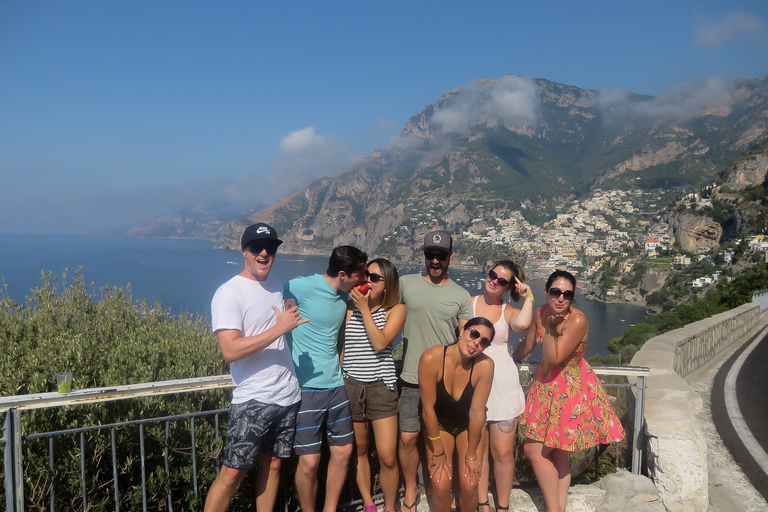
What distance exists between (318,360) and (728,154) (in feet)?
707

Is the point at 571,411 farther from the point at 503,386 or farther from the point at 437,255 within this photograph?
the point at 437,255

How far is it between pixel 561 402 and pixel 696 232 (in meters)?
109

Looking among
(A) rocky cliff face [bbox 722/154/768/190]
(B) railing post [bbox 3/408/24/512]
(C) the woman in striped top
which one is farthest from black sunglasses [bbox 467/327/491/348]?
(A) rocky cliff face [bbox 722/154/768/190]

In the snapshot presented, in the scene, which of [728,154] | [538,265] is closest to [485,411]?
[538,265]

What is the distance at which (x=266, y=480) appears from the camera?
8.42 ft

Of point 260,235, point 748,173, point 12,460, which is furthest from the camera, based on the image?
point 748,173

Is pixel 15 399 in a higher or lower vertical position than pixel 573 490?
higher

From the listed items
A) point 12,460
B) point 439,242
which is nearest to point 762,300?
point 439,242

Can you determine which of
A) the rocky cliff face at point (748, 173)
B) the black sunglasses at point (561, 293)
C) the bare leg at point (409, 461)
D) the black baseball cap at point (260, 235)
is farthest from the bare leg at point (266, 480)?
the rocky cliff face at point (748, 173)

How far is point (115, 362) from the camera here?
3396 millimetres

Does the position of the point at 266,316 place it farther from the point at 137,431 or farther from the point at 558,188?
the point at 558,188

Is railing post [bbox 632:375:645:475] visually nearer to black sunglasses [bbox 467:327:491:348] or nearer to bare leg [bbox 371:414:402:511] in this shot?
black sunglasses [bbox 467:327:491:348]

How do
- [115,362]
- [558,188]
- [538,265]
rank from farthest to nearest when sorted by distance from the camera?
1. [558,188]
2. [538,265]
3. [115,362]

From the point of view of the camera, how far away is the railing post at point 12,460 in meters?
2.02
